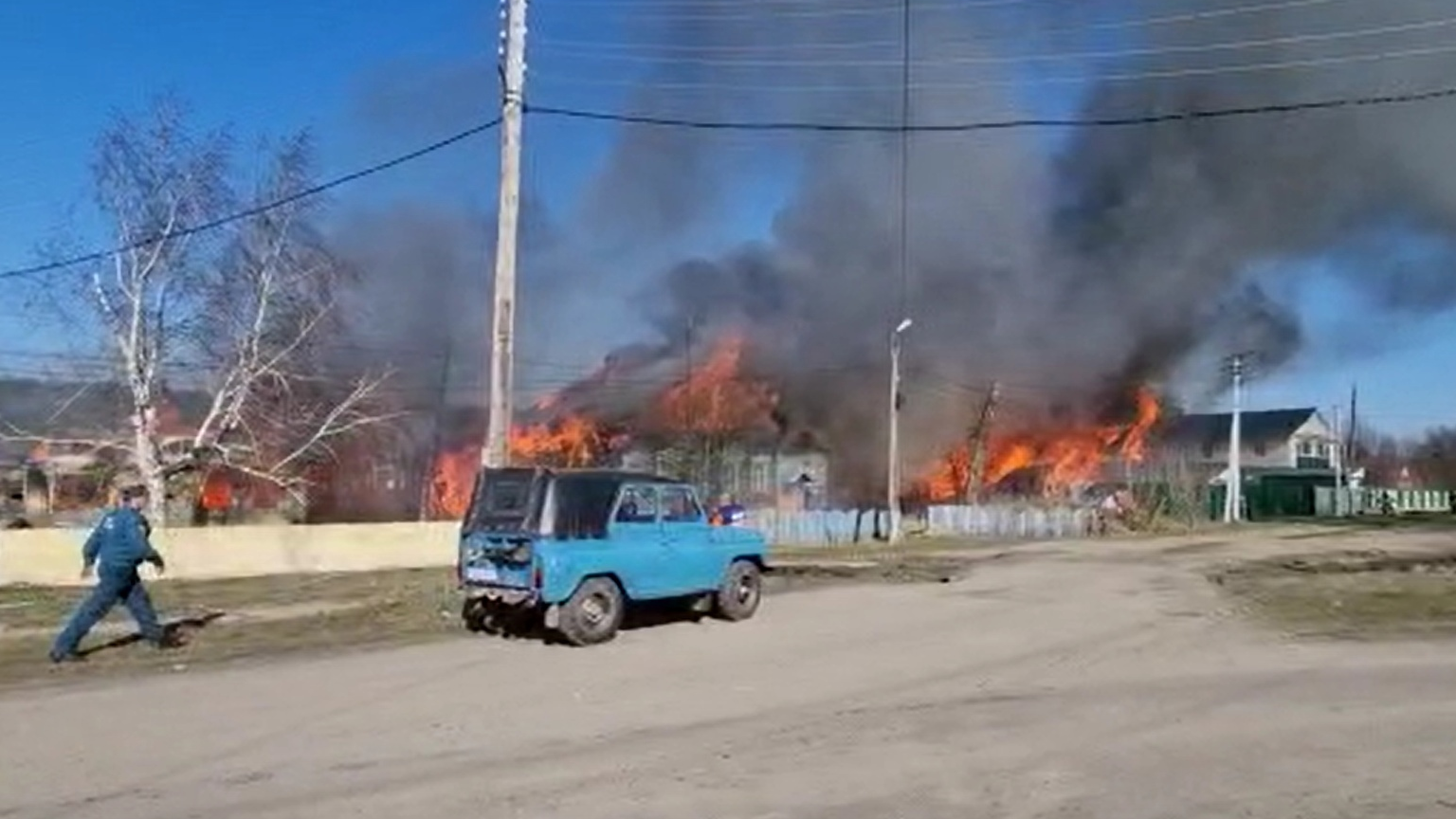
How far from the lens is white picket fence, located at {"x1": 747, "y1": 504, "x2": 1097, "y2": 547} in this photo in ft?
135

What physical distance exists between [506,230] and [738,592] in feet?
17.6

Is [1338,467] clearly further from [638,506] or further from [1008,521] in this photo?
[638,506]

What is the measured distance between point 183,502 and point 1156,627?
28.1 metres

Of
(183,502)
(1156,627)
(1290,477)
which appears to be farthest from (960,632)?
(1290,477)

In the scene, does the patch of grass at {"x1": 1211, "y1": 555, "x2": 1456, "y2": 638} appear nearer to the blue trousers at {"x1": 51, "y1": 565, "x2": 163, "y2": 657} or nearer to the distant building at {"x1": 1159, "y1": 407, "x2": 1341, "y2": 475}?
the blue trousers at {"x1": 51, "y1": 565, "x2": 163, "y2": 657}

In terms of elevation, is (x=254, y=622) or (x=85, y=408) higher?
(x=85, y=408)

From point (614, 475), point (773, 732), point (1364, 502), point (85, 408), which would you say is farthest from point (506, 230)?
point (1364, 502)

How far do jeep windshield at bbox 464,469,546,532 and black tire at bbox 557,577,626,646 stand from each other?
0.76 m

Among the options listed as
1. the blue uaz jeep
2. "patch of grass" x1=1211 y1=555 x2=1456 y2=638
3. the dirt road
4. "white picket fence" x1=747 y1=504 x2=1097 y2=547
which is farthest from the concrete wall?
"white picket fence" x1=747 y1=504 x2=1097 y2=547

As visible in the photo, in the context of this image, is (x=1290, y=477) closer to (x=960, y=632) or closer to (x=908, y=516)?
(x=908, y=516)

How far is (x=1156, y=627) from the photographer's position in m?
14.6

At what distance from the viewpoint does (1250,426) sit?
9319 cm

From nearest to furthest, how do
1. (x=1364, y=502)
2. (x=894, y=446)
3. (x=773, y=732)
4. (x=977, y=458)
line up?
1. (x=773, y=732)
2. (x=894, y=446)
3. (x=977, y=458)
4. (x=1364, y=502)

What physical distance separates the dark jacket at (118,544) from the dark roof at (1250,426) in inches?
2890
